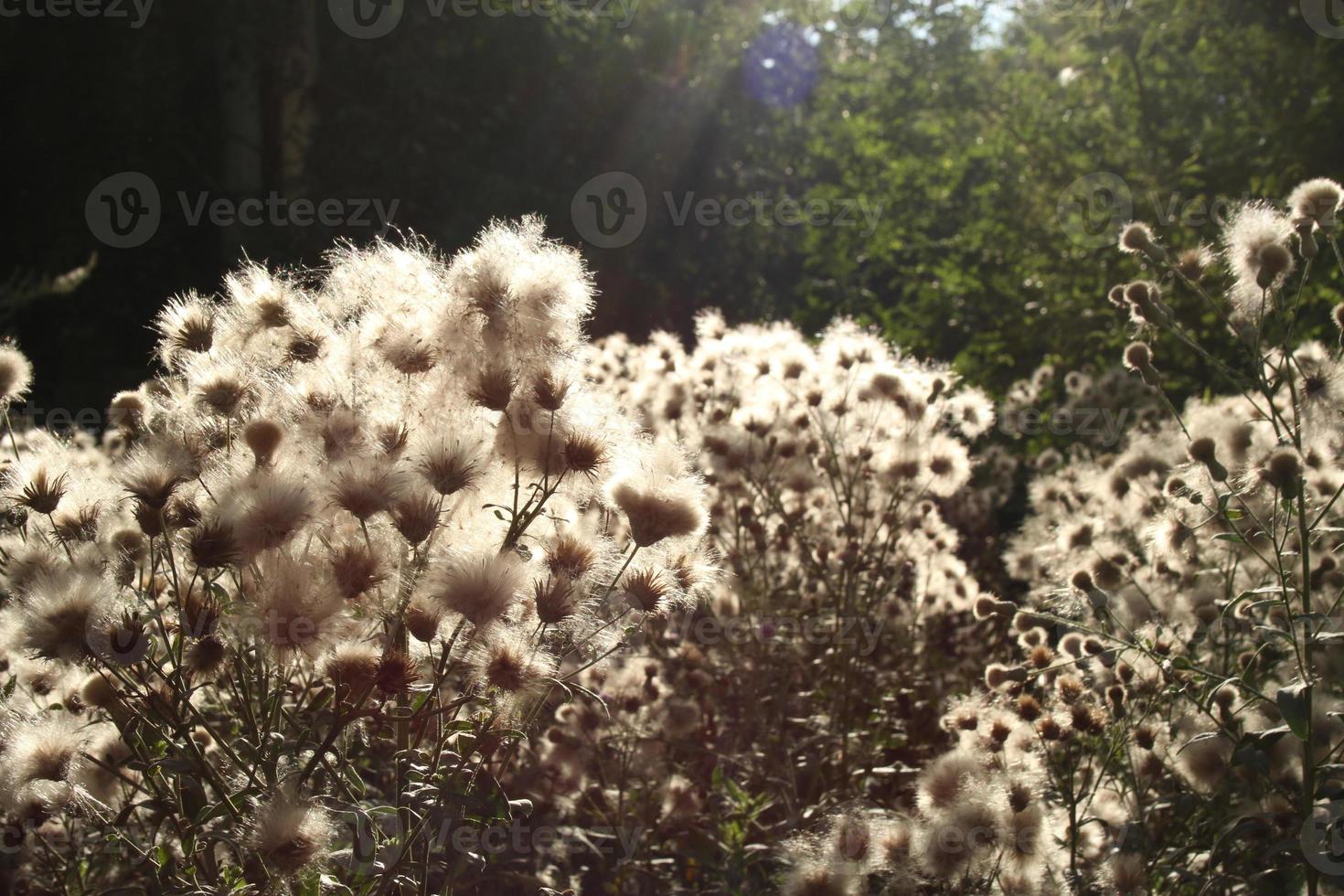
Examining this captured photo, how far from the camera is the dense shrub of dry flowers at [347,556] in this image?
1922 mm

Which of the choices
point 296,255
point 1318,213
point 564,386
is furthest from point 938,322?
point 564,386

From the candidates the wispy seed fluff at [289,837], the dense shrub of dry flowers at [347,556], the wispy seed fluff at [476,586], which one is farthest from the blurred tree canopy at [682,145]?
the wispy seed fluff at [289,837]

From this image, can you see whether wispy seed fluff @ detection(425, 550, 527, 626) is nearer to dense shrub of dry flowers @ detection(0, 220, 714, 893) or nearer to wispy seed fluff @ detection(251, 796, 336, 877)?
dense shrub of dry flowers @ detection(0, 220, 714, 893)

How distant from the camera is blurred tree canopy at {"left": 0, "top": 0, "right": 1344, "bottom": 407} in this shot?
8047 millimetres

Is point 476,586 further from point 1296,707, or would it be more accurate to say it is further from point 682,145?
point 682,145

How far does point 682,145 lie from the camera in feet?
40.9

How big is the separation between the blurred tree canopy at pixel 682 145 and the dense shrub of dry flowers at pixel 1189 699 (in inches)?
167

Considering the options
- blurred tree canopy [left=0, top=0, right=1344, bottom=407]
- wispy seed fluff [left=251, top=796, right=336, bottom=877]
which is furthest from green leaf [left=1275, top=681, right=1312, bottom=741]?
blurred tree canopy [left=0, top=0, right=1344, bottom=407]

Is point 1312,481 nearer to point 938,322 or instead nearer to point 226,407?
point 226,407

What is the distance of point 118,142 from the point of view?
9758 mm

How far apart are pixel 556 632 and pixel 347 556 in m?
0.47

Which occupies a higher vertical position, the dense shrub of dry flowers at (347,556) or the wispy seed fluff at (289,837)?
the dense shrub of dry flowers at (347,556)

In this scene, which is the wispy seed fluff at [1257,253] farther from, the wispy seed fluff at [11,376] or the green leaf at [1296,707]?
the wispy seed fluff at [11,376]

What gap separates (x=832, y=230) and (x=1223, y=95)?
3888mm
